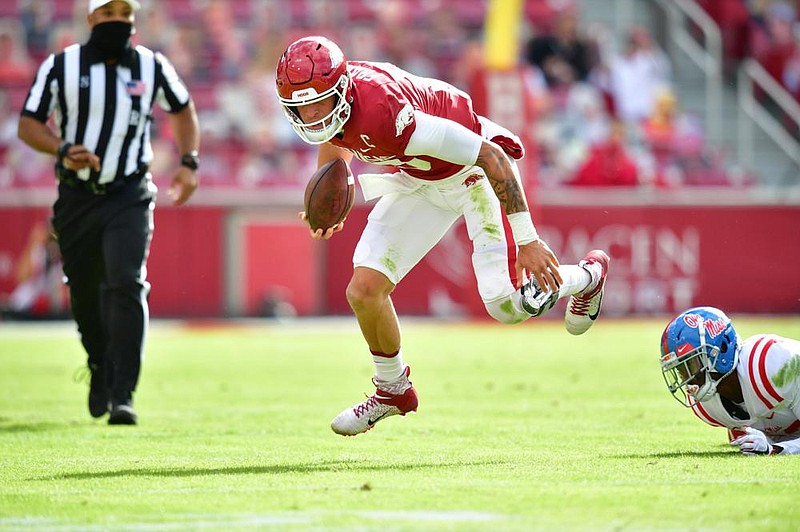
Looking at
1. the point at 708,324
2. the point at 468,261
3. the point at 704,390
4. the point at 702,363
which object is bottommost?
the point at 468,261

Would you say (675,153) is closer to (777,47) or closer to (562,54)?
(562,54)

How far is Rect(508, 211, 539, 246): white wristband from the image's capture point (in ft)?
17.0

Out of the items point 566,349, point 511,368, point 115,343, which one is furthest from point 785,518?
point 566,349

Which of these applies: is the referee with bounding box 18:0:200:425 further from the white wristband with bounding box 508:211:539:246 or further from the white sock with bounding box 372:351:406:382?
the white wristband with bounding box 508:211:539:246

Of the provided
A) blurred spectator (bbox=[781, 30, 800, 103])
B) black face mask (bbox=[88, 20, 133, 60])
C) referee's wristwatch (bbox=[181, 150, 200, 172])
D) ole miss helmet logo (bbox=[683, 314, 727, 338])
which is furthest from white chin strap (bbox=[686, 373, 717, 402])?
blurred spectator (bbox=[781, 30, 800, 103])

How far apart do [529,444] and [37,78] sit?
118 inches

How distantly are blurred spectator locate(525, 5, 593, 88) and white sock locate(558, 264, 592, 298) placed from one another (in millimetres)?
11080

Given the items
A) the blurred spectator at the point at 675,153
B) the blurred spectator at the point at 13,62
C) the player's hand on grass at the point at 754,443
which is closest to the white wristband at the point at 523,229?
the player's hand on grass at the point at 754,443

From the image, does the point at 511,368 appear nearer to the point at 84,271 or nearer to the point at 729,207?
the point at 84,271

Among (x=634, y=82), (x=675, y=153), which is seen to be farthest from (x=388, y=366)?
(x=634, y=82)

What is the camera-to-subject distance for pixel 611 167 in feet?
50.3

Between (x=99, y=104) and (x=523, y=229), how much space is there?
2524mm

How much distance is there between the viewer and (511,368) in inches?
378

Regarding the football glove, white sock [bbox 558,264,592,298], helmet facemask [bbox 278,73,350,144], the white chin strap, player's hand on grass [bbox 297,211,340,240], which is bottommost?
the football glove
